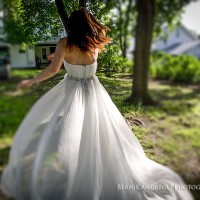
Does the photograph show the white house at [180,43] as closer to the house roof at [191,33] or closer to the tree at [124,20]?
the house roof at [191,33]

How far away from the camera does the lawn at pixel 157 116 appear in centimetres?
122

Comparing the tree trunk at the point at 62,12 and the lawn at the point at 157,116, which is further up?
the tree trunk at the point at 62,12

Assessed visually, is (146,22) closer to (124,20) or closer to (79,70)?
(124,20)

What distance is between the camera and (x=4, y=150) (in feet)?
4.11

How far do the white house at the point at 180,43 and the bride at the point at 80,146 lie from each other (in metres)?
0.32

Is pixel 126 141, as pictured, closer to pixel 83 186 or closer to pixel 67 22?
pixel 83 186

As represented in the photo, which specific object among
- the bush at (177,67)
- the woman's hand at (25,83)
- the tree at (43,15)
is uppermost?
the tree at (43,15)

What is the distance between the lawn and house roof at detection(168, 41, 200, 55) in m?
0.12

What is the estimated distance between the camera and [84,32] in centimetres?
134

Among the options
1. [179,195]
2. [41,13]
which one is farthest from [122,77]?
[179,195]

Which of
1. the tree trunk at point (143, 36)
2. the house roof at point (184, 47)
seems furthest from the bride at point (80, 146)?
the house roof at point (184, 47)

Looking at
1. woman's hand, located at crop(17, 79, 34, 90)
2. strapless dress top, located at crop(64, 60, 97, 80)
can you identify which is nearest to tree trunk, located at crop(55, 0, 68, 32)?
strapless dress top, located at crop(64, 60, 97, 80)

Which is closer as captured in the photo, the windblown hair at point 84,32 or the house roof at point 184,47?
the house roof at point 184,47

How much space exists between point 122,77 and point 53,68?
35 cm
